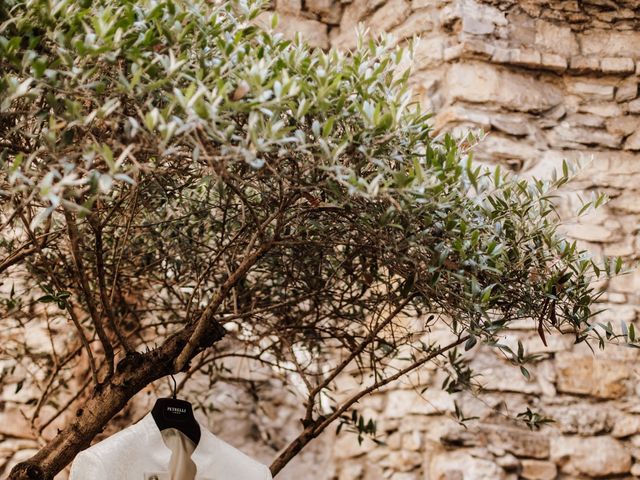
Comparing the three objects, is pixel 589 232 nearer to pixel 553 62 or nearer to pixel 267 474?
pixel 553 62

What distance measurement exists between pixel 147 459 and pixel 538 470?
6.31ft

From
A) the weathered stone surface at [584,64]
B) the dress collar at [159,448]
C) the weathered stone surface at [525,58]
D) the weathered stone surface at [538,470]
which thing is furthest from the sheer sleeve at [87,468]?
the weathered stone surface at [584,64]

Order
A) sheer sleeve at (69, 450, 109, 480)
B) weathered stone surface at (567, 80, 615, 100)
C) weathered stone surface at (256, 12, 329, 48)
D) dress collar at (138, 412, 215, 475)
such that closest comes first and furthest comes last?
sheer sleeve at (69, 450, 109, 480), dress collar at (138, 412, 215, 475), weathered stone surface at (567, 80, 615, 100), weathered stone surface at (256, 12, 329, 48)

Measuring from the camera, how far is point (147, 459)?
184 cm

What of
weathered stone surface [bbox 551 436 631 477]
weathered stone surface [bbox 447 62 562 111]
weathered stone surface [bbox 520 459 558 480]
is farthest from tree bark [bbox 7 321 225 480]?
weathered stone surface [bbox 447 62 562 111]

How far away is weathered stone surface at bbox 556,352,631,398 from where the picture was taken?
10.5 feet

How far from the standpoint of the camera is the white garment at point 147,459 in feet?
5.67

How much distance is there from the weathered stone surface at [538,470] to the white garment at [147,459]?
1.51 meters

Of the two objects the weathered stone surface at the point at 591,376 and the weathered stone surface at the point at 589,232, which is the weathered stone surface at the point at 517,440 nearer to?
the weathered stone surface at the point at 591,376

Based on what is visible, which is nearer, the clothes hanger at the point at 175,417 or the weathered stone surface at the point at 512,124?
the clothes hanger at the point at 175,417

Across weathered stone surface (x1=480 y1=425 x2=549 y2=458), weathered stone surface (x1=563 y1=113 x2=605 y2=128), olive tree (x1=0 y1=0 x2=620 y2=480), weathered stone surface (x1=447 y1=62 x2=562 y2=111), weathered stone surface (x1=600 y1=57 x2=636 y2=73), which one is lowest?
weathered stone surface (x1=480 y1=425 x2=549 y2=458)

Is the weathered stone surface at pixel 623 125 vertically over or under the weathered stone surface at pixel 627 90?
under

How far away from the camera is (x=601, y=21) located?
3.67 meters

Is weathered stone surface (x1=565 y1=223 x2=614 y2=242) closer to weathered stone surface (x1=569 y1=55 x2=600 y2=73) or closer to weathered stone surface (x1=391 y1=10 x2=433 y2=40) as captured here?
weathered stone surface (x1=569 y1=55 x2=600 y2=73)
